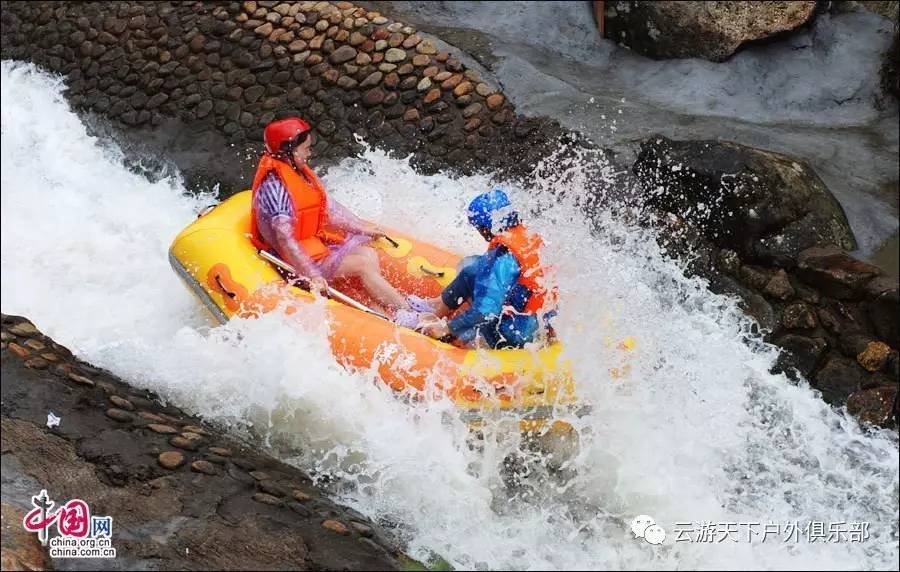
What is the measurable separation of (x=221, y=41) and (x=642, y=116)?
4.00 m

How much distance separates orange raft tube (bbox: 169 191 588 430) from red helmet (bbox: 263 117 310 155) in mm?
609

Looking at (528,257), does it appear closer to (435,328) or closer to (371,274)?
(435,328)

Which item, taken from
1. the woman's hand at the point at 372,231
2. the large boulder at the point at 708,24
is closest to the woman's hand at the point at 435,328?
the woman's hand at the point at 372,231

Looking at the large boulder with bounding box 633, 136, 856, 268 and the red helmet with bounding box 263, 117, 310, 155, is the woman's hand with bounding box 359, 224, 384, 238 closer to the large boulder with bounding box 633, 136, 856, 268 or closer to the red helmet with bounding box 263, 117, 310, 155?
the red helmet with bounding box 263, 117, 310, 155

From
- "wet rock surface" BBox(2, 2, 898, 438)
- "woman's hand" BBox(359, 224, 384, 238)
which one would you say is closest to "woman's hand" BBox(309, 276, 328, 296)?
"woman's hand" BBox(359, 224, 384, 238)

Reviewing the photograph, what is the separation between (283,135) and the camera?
5.56m

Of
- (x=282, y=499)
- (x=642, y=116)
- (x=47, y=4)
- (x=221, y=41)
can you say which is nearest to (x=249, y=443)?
(x=282, y=499)

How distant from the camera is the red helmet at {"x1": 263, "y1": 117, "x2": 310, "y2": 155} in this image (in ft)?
18.2

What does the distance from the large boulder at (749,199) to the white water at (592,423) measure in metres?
0.42

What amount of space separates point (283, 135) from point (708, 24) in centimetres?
422

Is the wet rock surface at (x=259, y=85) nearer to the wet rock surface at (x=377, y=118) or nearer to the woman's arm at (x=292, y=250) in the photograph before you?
the wet rock surface at (x=377, y=118)

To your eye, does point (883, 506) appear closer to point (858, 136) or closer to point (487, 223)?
point (487, 223)

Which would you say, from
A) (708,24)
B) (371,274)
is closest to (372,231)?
(371,274)

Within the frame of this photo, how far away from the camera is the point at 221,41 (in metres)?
8.63
